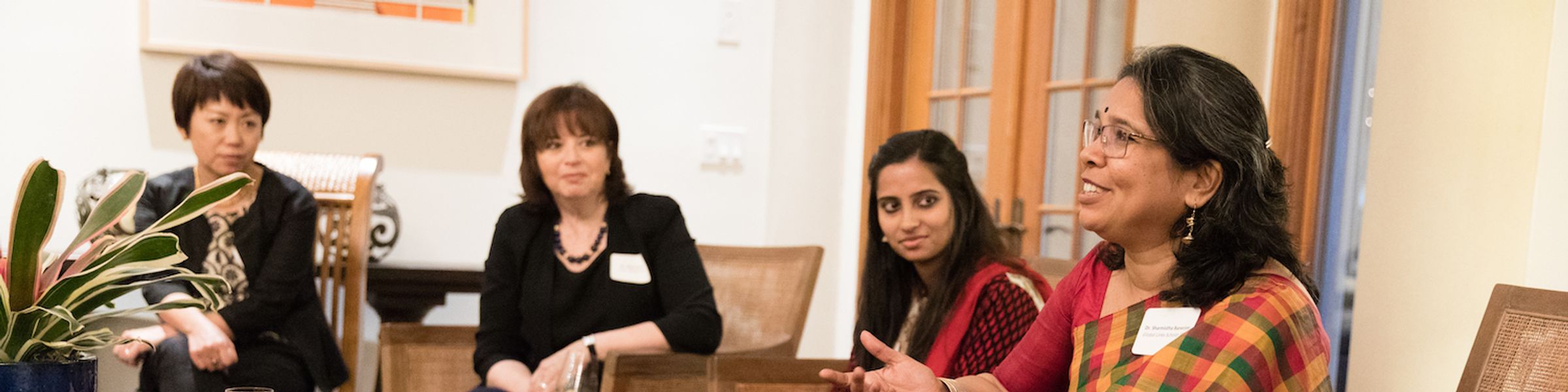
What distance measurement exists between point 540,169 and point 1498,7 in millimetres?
1812

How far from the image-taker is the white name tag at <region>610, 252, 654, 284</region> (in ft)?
8.61

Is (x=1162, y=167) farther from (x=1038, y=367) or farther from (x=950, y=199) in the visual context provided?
(x=950, y=199)

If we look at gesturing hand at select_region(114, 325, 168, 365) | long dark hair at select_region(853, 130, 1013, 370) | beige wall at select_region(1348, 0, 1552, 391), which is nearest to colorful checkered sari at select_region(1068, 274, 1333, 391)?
long dark hair at select_region(853, 130, 1013, 370)

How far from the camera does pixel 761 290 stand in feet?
9.84

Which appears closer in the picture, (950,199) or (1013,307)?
(1013,307)

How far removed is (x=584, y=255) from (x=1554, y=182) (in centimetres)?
178

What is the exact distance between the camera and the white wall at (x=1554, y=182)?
183 centimetres

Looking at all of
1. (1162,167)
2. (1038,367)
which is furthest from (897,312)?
(1162,167)

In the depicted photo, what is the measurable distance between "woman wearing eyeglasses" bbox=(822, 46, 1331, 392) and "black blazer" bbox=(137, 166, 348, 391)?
1.77 metres

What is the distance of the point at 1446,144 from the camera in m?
2.05

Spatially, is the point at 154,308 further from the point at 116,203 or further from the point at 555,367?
the point at 555,367

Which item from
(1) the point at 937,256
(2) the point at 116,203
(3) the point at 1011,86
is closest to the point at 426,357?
(2) the point at 116,203

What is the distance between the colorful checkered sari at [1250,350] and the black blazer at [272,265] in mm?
1857

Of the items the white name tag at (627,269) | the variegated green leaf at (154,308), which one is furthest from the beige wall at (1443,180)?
the variegated green leaf at (154,308)
